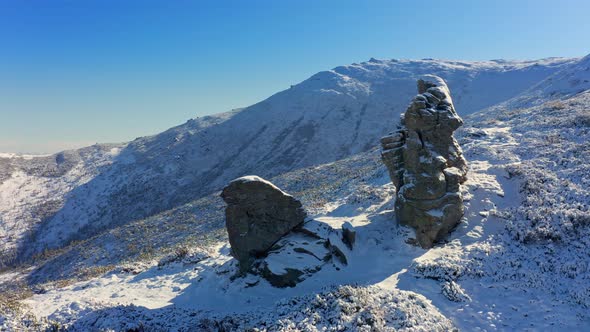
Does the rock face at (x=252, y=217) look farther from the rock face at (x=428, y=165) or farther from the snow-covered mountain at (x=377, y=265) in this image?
the rock face at (x=428, y=165)

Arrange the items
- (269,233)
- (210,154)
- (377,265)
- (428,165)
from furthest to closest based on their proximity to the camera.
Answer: (210,154)
(428,165)
(269,233)
(377,265)

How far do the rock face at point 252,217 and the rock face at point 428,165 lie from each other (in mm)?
7385

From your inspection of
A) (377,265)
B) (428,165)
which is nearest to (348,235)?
(377,265)

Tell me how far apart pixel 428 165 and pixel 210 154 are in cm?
7597

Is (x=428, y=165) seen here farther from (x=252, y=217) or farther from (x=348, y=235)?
(x=252, y=217)

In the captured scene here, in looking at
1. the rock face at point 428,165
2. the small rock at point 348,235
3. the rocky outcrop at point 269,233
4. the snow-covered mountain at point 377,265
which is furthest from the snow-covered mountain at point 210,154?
the rock face at point 428,165

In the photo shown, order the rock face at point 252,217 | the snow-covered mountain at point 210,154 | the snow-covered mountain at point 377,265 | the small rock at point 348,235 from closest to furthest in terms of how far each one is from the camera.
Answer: the snow-covered mountain at point 377,265
the rock face at point 252,217
the small rock at point 348,235
the snow-covered mountain at point 210,154

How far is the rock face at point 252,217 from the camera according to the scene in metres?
19.0

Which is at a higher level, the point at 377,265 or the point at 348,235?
the point at 348,235

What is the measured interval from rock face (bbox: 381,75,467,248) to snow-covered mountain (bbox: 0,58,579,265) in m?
53.4

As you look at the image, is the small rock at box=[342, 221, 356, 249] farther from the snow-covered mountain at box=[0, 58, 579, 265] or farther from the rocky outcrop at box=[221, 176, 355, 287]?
the snow-covered mountain at box=[0, 58, 579, 265]

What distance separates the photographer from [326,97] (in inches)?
4446

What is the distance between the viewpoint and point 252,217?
19.1 m

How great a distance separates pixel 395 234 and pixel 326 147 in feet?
210
